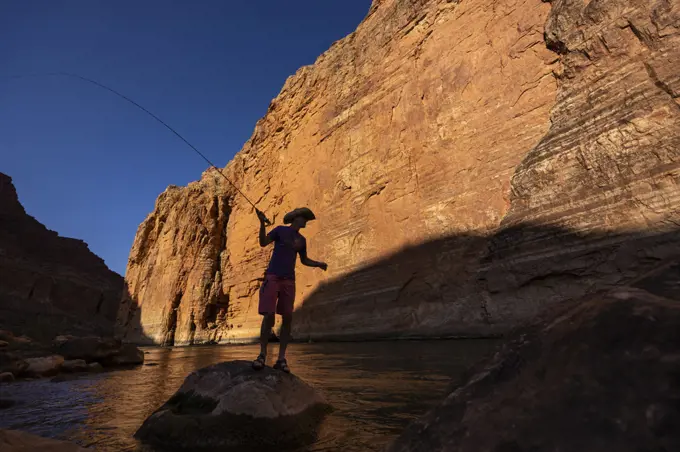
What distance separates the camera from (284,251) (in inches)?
135

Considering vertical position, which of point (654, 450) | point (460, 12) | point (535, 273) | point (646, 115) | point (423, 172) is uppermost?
point (460, 12)

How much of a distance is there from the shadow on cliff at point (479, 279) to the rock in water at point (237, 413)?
157 inches

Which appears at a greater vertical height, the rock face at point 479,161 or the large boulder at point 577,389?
the rock face at point 479,161

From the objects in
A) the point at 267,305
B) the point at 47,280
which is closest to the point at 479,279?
the point at 267,305

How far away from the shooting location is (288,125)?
76.4ft

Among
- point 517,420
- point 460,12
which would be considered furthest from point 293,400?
point 460,12

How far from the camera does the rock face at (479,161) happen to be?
7480mm

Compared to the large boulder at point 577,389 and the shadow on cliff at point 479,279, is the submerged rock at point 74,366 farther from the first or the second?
the large boulder at point 577,389

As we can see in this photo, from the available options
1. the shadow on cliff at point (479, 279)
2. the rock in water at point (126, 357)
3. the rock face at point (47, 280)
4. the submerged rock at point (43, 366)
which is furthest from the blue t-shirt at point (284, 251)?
the rock face at point (47, 280)

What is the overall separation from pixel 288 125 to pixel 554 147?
17.2 m

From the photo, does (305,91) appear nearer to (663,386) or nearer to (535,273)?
(535,273)

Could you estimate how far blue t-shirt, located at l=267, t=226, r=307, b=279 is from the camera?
3.34 meters

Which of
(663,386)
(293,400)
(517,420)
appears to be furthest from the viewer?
(293,400)

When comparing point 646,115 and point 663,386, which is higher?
point 646,115
